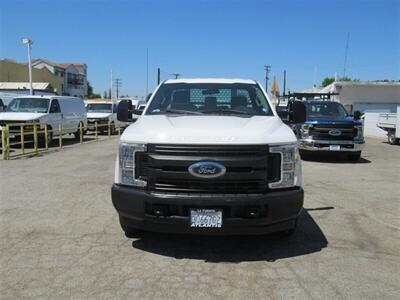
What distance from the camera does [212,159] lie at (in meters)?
4.28

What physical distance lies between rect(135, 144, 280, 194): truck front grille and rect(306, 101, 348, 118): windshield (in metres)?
10.4

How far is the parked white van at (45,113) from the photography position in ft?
54.2

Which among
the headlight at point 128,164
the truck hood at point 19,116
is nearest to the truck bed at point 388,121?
the truck hood at point 19,116

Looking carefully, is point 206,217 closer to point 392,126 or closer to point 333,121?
point 333,121

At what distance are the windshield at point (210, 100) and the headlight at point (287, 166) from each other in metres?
1.22

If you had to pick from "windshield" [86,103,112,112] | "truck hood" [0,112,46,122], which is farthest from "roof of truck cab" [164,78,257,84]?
"windshield" [86,103,112,112]

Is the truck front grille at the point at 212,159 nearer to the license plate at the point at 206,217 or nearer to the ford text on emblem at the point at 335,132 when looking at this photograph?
the license plate at the point at 206,217

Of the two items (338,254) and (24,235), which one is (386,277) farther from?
(24,235)

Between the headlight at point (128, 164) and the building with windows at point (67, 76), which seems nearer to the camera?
the headlight at point (128, 164)

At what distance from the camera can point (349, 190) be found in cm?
859

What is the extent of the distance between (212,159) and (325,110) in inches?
434

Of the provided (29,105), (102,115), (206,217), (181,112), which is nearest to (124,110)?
(181,112)

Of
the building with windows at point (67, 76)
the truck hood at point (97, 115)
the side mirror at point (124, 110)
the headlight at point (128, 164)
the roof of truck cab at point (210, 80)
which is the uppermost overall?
the building with windows at point (67, 76)

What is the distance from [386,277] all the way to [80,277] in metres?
2.84
